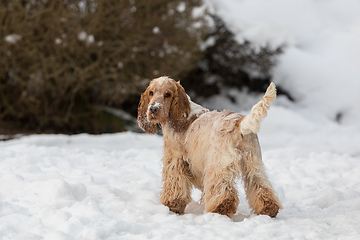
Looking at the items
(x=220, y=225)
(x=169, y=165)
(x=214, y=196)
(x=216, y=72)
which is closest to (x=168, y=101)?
(x=169, y=165)

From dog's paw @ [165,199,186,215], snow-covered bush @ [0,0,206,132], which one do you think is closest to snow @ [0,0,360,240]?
dog's paw @ [165,199,186,215]

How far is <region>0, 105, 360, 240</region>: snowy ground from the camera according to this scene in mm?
3275

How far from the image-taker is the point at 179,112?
4.17 m

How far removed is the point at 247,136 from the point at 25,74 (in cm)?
787

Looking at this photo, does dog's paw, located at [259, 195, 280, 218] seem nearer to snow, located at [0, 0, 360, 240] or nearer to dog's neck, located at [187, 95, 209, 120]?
snow, located at [0, 0, 360, 240]

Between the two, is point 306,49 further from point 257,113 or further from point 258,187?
point 257,113

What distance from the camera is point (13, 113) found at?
36.2ft

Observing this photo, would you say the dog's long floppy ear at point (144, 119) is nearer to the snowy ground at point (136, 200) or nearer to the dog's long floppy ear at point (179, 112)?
the dog's long floppy ear at point (179, 112)

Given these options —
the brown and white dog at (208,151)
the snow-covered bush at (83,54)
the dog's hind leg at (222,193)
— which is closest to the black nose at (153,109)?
the brown and white dog at (208,151)

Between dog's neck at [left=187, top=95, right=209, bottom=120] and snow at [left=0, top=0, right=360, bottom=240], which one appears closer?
snow at [left=0, top=0, right=360, bottom=240]

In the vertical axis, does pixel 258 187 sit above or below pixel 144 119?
below

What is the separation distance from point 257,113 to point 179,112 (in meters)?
0.89

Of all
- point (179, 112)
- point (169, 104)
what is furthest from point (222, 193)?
point (169, 104)

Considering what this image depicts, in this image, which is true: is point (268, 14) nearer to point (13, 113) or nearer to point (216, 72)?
point (216, 72)
